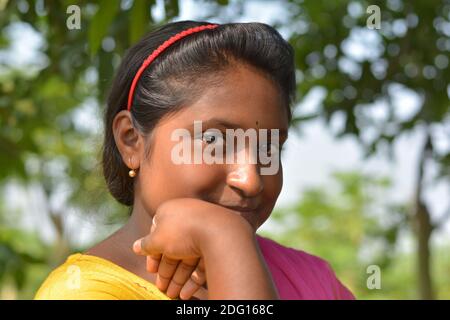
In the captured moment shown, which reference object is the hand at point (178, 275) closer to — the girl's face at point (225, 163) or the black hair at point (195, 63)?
the girl's face at point (225, 163)

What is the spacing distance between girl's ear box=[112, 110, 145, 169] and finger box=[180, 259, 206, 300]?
0.89ft

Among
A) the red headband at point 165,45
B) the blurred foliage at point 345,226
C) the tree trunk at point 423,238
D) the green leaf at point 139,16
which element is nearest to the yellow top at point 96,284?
the red headband at point 165,45

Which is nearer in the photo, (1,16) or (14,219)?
(1,16)

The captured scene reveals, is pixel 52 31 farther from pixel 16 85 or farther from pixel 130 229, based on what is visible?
pixel 130 229

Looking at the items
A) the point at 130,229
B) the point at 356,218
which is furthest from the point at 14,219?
the point at 130,229

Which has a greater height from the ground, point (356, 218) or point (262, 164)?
point (262, 164)

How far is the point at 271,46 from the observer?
1.41 m

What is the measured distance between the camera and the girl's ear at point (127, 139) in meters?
1.43

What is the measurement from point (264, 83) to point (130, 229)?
1.22 feet

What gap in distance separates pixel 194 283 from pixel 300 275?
410mm

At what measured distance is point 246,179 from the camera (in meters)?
1.26

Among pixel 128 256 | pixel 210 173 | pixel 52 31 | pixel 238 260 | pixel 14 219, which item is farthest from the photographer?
pixel 14 219

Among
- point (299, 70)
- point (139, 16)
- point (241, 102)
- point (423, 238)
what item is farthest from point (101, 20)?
point (423, 238)
